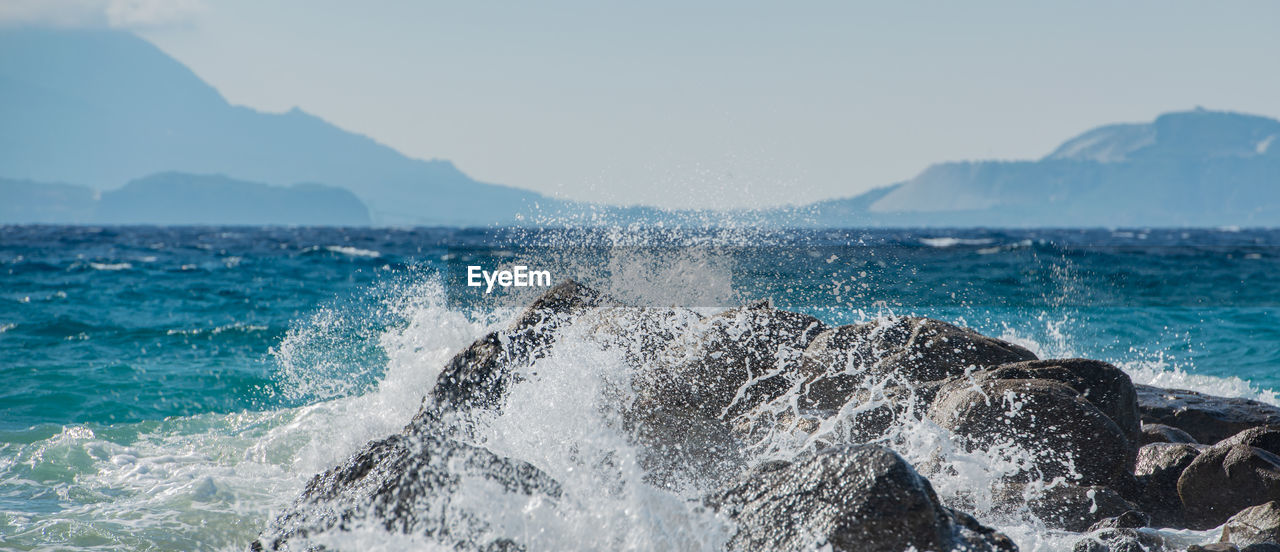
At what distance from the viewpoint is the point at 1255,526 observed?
4.53 metres

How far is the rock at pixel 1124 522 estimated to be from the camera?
15.3 feet

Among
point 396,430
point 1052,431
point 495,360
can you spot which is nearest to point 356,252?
point 396,430

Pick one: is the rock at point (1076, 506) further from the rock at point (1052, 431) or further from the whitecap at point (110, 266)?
the whitecap at point (110, 266)

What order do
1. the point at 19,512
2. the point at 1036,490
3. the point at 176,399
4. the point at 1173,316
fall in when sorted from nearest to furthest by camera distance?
the point at 1036,490 < the point at 19,512 < the point at 176,399 < the point at 1173,316

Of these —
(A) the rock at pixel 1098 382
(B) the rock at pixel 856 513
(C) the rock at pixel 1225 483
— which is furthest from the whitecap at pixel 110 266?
(C) the rock at pixel 1225 483

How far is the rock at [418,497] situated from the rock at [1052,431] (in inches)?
95.4

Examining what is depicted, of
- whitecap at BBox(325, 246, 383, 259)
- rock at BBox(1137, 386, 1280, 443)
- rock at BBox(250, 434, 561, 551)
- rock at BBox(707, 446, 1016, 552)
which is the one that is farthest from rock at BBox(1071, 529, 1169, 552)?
whitecap at BBox(325, 246, 383, 259)

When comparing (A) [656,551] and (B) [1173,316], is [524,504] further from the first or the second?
(B) [1173,316]

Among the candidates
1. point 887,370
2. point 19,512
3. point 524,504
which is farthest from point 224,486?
point 887,370

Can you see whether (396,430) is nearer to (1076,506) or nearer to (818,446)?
(818,446)

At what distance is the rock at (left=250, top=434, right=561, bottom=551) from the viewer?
4.16m

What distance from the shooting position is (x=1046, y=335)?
14.2 meters

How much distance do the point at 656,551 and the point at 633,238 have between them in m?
7.57

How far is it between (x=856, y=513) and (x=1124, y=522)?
187 cm
